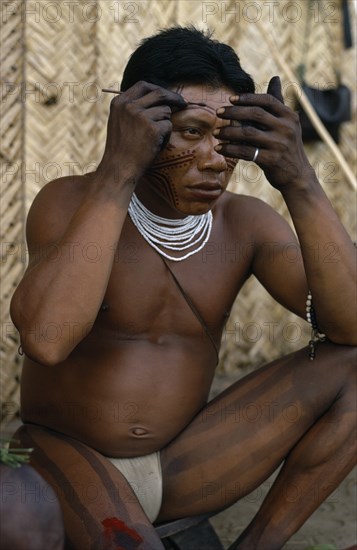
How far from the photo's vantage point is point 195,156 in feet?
9.09

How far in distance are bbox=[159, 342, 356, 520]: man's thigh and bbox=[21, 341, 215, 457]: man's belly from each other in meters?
0.10

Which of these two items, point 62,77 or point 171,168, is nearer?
point 171,168

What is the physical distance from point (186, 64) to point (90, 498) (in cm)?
128

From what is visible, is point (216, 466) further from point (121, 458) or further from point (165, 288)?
point (165, 288)

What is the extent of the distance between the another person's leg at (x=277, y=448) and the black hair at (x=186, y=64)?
907 mm

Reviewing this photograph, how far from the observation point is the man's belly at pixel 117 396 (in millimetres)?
2879

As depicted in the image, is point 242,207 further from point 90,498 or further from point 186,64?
point 90,498

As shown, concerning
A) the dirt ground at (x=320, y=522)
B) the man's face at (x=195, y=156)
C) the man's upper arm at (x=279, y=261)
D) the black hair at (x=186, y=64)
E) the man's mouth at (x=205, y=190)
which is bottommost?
the dirt ground at (x=320, y=522)

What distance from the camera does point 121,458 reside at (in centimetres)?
294

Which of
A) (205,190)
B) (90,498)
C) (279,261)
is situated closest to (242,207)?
(279,261)

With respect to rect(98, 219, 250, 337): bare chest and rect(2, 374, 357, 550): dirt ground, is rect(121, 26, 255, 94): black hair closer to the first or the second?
rect(98, 219, 250, 337): bare chest

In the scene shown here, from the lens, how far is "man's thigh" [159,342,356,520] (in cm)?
300

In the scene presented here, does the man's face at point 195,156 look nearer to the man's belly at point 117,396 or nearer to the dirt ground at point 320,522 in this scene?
the man's belly at point 117,396

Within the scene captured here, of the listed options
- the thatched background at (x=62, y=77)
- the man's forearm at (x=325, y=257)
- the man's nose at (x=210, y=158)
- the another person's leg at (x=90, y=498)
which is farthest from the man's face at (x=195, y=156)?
the thatched background at (x=62, y=77)
